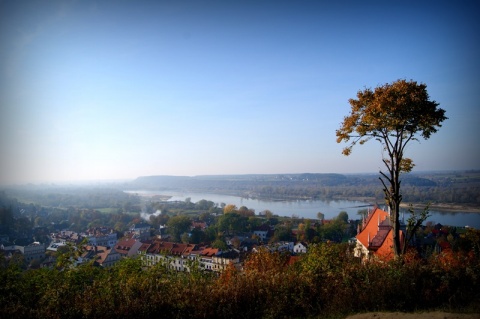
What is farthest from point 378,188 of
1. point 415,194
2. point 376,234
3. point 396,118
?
point 396,118

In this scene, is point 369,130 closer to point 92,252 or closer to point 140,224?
point 92,252

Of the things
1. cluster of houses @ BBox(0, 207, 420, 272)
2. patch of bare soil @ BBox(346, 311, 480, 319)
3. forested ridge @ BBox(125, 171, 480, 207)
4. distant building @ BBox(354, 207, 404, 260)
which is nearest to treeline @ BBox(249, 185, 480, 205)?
forested ridge @ BBox(125, 171, 480, 207)

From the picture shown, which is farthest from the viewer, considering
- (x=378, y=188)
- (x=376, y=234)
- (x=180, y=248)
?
(x=378, y=188)

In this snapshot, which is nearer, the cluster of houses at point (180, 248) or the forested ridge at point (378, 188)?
the cluster of houses at point (180, 248)

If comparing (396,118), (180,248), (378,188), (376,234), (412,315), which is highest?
(396,118)

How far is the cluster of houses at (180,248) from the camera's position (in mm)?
9195

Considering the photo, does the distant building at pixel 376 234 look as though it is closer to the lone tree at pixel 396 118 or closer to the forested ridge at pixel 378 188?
the forested ridge at pixel 378 188

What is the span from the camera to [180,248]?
3462cm

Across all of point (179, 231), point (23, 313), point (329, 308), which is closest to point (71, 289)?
point (23, 313)

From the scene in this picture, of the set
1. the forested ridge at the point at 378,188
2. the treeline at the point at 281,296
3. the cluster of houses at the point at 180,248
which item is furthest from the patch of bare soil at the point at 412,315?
the forested ridge at the point at 378,188

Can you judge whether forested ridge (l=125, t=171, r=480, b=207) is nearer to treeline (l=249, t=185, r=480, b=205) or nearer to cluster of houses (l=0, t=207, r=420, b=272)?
A: treeline (l=249, t=185, r=480, b=205)

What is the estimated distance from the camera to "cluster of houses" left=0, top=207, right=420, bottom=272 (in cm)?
919

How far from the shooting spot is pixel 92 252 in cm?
3488

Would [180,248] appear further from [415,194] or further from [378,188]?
[378,188]
